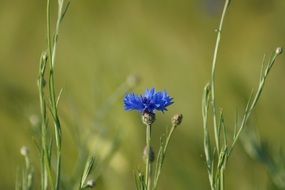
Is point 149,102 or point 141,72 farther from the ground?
point 141,72

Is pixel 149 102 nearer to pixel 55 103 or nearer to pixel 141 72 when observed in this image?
pixel 55 103

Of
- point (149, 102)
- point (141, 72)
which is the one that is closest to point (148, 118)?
point (149, 102)

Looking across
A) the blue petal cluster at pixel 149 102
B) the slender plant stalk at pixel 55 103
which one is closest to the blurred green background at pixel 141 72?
the blue petal cluster at pixel 149 102

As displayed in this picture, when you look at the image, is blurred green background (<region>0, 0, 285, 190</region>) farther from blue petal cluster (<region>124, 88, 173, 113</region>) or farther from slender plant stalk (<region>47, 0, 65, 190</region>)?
slender plant stalk (<region>47, 0, 65, 190</region>)

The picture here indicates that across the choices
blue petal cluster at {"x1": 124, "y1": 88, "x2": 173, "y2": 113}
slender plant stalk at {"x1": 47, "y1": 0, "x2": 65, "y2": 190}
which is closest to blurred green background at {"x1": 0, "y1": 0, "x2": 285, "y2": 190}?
blue petal cluster at {"x1": 124, "y1": 88, "x2": 173, "y2": 113}

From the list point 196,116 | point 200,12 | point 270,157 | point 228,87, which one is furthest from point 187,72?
point 270,157

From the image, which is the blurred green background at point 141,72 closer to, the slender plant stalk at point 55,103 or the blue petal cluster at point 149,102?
the blue petal cluster at point 149,102

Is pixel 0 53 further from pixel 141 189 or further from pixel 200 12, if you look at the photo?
pixel 141 189

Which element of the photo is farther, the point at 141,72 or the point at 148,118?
the point at 141,72
